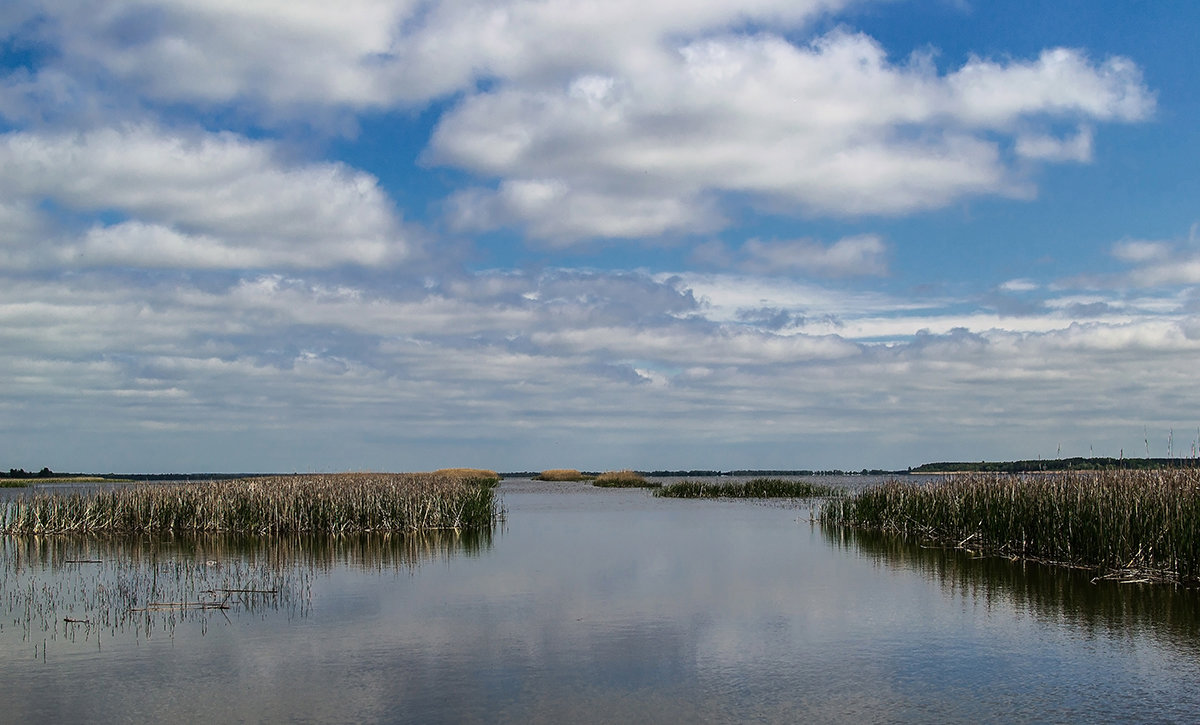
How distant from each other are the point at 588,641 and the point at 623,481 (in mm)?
59020

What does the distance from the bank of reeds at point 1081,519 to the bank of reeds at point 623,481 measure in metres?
44.4

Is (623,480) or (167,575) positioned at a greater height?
(167,575)

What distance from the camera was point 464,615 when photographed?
1275cm

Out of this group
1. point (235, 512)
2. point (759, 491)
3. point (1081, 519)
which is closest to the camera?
point (1081, 519)

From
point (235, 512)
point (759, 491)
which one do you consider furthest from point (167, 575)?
point (759, 491)

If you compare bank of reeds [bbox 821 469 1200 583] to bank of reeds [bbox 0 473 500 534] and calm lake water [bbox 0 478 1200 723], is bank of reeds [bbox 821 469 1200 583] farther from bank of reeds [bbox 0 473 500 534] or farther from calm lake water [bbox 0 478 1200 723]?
bank of reeds [bbox 0 473 500 534]

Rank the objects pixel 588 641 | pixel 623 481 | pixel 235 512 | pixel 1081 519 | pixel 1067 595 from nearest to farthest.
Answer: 1. pixel 588 641
2. pixel 1067 595
3. pixel 1081 519
4. pixel 235 512
5. pixel 623 481

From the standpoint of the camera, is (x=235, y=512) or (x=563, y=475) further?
(x=563, y=475)

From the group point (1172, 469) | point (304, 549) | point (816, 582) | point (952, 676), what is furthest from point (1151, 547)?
point (304, 549)

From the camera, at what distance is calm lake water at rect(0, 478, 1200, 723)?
8383mm

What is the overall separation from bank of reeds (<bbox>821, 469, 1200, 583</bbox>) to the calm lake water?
2.84ft

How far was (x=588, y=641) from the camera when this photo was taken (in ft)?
36.4

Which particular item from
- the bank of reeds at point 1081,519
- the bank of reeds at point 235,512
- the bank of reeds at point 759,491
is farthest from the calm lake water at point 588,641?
the bank of reeds at point 759,491

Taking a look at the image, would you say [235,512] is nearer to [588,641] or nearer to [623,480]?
[588,641]
